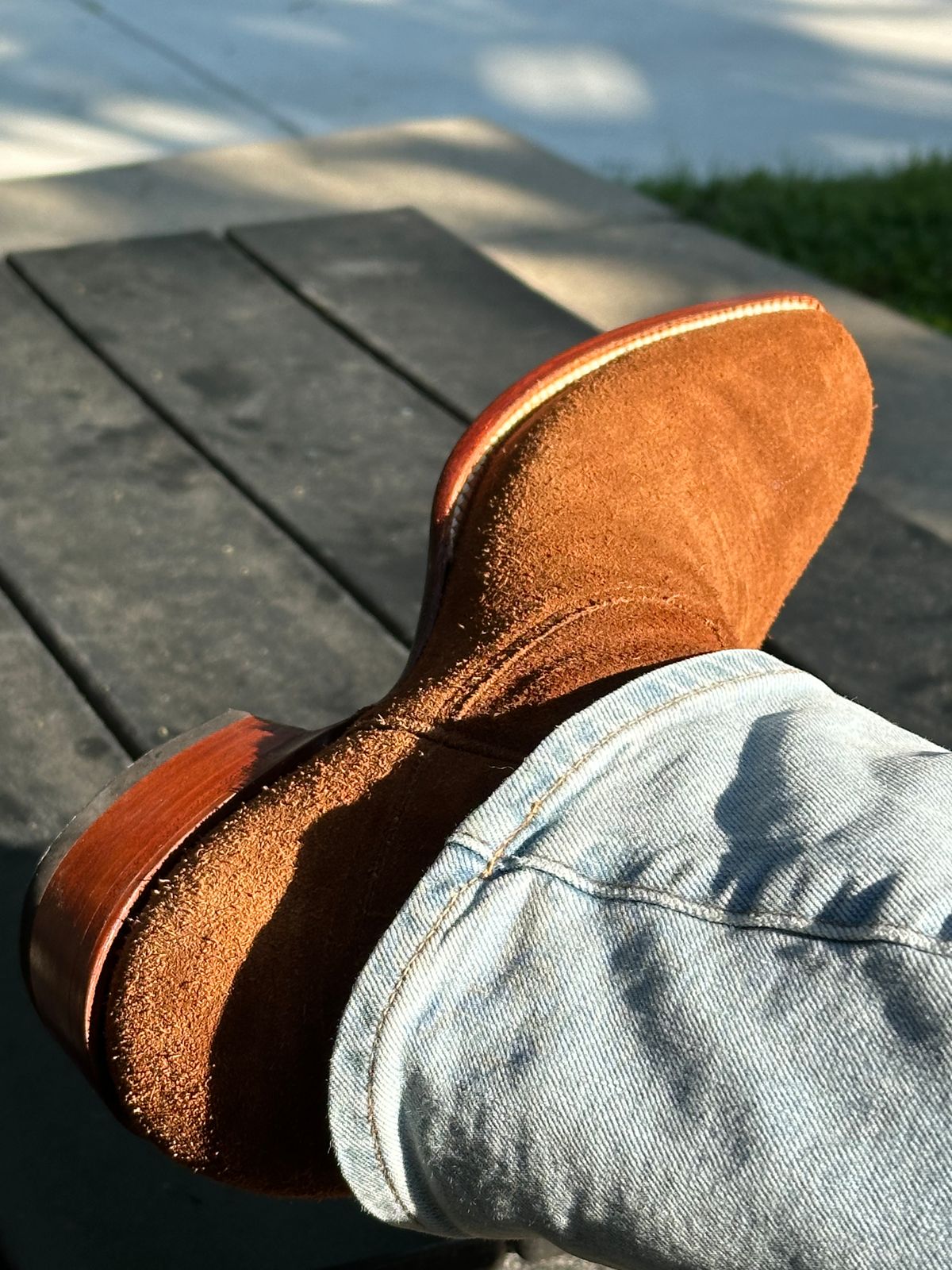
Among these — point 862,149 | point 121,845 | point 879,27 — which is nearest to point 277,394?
point 121,845

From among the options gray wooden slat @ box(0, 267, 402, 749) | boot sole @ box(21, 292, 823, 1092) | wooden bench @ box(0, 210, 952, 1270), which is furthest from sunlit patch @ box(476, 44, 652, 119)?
boot sole @ box(21, 292, 823, 1092)

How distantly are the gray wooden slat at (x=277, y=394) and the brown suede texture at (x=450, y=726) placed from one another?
1.23ft

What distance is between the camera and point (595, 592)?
80 centimetres

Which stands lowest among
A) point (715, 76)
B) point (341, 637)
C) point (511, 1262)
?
point (511, 1262)

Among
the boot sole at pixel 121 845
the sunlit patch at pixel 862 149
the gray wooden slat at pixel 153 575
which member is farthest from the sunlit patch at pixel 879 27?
the boot sole at pixel 121 845

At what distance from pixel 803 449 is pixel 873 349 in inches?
44.5

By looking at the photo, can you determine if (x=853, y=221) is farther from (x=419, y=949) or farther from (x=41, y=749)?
(x=419, y=949)

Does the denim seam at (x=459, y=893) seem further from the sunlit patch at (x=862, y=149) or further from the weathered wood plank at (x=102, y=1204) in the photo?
the sunlit patch at (x=862, y=149)

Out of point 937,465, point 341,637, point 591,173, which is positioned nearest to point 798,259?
point 591,173

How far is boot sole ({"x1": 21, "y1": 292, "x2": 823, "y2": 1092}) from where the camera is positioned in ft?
2.25

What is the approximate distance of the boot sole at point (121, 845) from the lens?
68 centimetres

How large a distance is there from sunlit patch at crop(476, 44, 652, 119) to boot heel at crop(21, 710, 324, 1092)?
2.56 metres

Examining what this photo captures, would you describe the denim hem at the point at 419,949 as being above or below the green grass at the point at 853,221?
above

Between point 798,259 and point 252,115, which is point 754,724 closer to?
point 798,259
